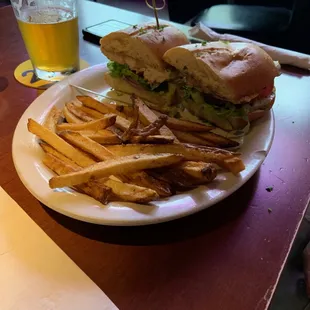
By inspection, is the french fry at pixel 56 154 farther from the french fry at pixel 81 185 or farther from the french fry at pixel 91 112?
the french fry at pixel 91 112

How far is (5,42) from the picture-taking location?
7.02 feet

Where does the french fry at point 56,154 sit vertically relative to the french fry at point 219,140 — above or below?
above

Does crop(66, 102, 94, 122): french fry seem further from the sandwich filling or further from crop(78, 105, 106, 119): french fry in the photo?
the sandwich filling

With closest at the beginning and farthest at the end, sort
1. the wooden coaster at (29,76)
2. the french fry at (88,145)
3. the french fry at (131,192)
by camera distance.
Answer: the french fry at (131,192), the french fry at (88,145), the wooden coaster at (29,76)

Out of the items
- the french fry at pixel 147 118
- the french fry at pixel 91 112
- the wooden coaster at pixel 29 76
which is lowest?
the wooden coaster at pixel 29 76

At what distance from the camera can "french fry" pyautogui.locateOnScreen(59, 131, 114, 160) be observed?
3.63ft

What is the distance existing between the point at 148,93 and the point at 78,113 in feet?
1.35

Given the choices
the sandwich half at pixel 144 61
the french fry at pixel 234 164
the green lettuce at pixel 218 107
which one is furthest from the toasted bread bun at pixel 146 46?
the french fry at pixel 234 164

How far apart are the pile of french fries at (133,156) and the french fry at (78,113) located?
0.04 feet

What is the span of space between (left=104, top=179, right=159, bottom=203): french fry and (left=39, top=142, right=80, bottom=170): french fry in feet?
0.42

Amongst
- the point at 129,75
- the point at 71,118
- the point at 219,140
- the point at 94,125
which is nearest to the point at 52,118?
the point at 71,118

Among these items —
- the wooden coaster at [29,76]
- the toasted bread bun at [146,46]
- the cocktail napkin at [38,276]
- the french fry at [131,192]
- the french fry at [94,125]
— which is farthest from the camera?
the wooden coaster at [29,76]

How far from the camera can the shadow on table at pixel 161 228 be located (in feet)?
3.37

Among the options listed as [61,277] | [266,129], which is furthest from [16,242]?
[266,129]
